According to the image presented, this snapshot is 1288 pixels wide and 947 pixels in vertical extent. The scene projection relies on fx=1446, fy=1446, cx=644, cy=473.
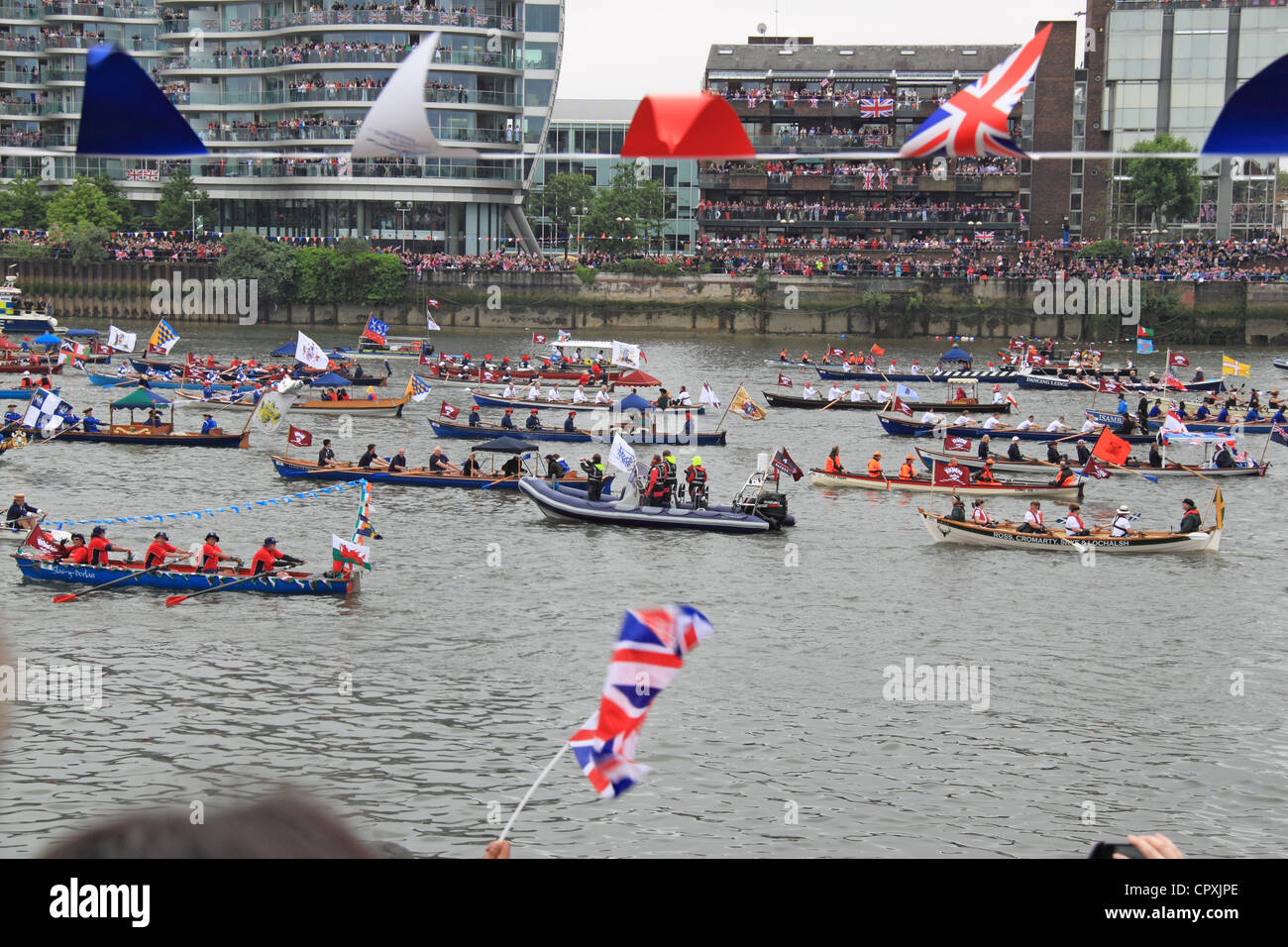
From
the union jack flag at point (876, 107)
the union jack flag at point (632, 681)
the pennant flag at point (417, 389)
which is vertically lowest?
the pennant flag at point (417, 389)

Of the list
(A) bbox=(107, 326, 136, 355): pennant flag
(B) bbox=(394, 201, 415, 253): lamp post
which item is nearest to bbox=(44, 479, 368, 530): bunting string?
(A) bbox=(107, 326, 136, 355): pennant flag

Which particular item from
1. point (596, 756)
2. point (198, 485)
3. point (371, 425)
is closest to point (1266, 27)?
point (371, 425)

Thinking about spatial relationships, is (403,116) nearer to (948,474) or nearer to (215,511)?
(215,511)

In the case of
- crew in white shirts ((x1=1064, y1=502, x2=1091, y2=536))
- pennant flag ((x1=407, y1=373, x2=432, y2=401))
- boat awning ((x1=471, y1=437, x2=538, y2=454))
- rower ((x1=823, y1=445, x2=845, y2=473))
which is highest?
pennant flag ((x1=407, y1=373, x2=432, y2=401))

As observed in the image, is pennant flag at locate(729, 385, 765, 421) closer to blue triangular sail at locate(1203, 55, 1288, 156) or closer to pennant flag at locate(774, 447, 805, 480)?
pennant flag at locate(774, 447, 805, 480)

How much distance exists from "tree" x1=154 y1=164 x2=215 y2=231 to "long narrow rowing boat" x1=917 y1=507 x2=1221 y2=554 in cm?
8562

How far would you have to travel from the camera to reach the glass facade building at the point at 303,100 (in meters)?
93.6

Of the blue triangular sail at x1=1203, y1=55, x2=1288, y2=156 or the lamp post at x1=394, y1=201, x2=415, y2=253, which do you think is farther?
the lamp post at x1=394, y1=201, x2=415, y2=253

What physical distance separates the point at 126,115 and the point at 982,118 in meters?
6.29

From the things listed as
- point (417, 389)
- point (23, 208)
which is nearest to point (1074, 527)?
point (417, 389)

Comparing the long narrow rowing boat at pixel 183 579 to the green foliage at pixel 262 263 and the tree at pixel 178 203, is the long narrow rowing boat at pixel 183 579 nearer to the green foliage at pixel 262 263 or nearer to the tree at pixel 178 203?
the green foliage at pixel 262 263

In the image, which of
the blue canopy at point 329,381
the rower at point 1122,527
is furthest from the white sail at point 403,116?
the blue canopy at point 329,381

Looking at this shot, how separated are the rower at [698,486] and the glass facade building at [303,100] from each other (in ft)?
181

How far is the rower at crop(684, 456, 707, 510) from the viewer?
3934 cm
